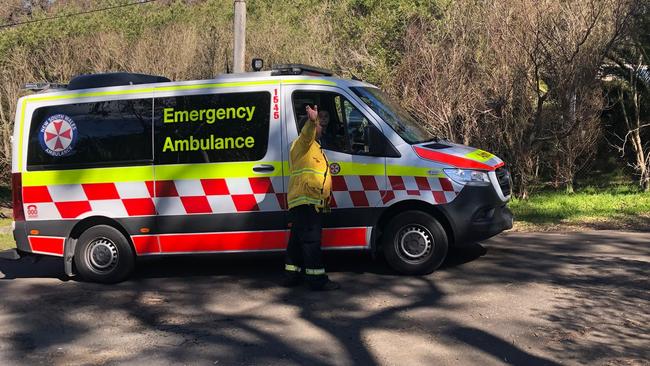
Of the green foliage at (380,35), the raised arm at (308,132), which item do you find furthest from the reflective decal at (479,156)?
the green foliage at (380,35)

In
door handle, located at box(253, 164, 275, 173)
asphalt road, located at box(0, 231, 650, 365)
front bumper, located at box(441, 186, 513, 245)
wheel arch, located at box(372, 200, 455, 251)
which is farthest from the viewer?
door handle, located at box(253, 164, 275, 173)

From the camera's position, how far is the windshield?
6.95 m

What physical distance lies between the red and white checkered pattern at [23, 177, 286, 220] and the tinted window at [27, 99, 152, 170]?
11.4 inches

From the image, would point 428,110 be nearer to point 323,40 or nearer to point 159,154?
point 323,40

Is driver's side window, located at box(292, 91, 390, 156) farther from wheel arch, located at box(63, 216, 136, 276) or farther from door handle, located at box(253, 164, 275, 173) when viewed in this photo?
wheel arch, located at box(63, 216, 136, 276)

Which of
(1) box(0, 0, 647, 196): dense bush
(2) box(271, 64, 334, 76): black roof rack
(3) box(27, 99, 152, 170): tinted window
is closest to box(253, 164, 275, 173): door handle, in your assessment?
(2) box(271, 64, 334, 76): black roof rack

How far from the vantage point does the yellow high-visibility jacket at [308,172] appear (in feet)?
20.8

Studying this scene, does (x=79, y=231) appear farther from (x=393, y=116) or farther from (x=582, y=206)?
(x=582, y=206)

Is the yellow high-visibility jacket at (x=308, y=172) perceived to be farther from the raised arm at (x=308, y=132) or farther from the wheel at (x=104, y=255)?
the wheel at (x=104, y=255)

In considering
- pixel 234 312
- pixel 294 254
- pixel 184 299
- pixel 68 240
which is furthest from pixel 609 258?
pixel 68 240

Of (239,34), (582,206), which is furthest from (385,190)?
(239,34)

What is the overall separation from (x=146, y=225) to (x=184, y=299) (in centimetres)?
105

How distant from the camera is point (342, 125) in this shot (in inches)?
270

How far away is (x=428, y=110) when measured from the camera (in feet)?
40.2
